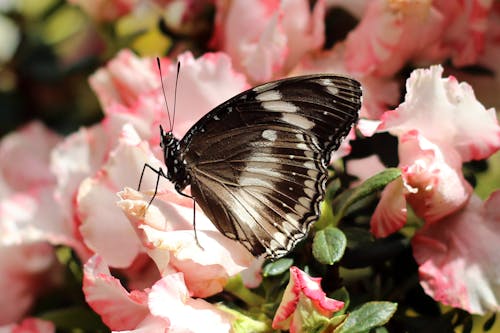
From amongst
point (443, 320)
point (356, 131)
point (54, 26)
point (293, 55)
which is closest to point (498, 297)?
point (443, 320)

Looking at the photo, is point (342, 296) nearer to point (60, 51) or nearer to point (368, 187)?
point (368, 187)

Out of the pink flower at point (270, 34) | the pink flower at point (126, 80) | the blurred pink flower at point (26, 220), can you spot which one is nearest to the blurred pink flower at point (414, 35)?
the pink flower at point (270, 34)

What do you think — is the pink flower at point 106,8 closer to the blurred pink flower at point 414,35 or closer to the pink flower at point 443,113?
the blurred pink flower at point 414,35

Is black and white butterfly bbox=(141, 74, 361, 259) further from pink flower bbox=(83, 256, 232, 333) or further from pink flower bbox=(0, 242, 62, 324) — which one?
pink flower bbox=(0, 242, 62, 324)

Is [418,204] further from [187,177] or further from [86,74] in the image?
[86,74]

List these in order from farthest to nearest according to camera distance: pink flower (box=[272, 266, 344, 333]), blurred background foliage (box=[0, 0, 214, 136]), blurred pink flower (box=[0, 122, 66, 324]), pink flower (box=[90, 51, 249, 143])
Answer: blurred background foliage (box=[0, 0, 214, 136]) < blurred pink flower (box=[0, 122, 66, 324]) < pink flower (box=[90, 51, 249, 143]) < pink flower (box=[272, 266, 344, 333])

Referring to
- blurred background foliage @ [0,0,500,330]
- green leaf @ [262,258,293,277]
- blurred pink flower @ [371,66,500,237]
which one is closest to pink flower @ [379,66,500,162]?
blurred pink flower @ [371,66,500,237]
